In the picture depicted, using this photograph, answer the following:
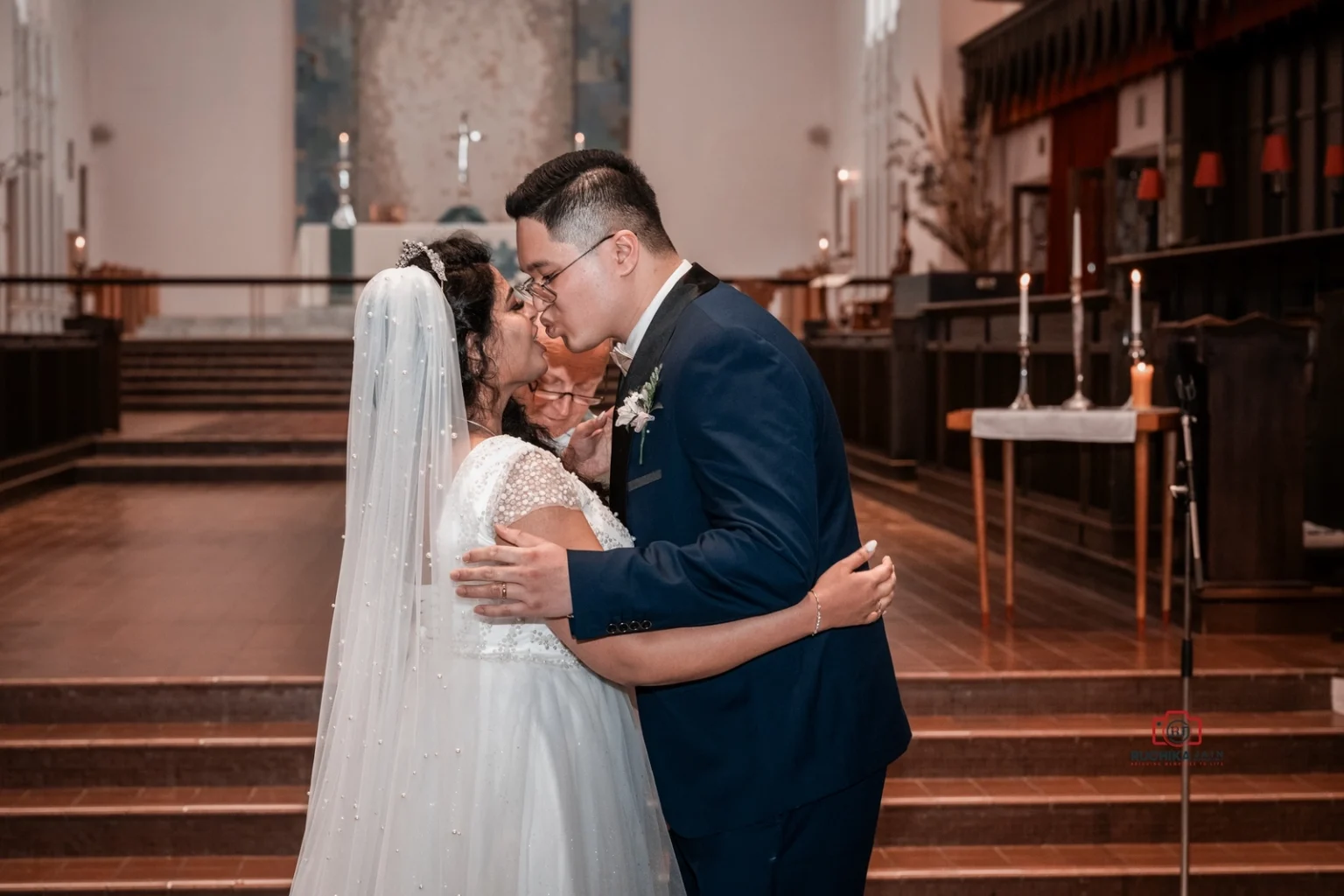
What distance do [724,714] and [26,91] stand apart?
1673 cm

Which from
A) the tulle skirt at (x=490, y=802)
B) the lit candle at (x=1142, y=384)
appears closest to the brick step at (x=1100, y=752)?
the lit candle at (x=1142, y=384)

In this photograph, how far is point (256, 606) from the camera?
5797mm

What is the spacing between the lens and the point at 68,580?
20.9 feet

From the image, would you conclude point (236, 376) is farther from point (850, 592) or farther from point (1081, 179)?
point (850, 592)

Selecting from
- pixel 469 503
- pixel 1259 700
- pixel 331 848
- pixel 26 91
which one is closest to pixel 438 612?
pixel 469 503

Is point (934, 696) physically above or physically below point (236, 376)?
below

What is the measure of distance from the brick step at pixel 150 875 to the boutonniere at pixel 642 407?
7.60 ft

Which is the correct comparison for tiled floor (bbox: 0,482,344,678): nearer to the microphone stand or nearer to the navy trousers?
the microphone stand

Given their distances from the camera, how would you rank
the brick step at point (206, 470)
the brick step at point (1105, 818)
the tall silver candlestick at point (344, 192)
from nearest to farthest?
the brick step at point (1105, 818) < the brick step at point (206, 470) < the tall silver candlestick at point (344, 192)

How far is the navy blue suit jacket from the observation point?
1.81m

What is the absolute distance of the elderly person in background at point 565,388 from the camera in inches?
133

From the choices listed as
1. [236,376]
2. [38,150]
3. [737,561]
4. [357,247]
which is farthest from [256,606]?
[38,150]

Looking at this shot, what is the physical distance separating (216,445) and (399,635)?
8943 millimetres

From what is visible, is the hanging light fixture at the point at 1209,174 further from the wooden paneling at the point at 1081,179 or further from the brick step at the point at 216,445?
the brick step at the point at 216,445
